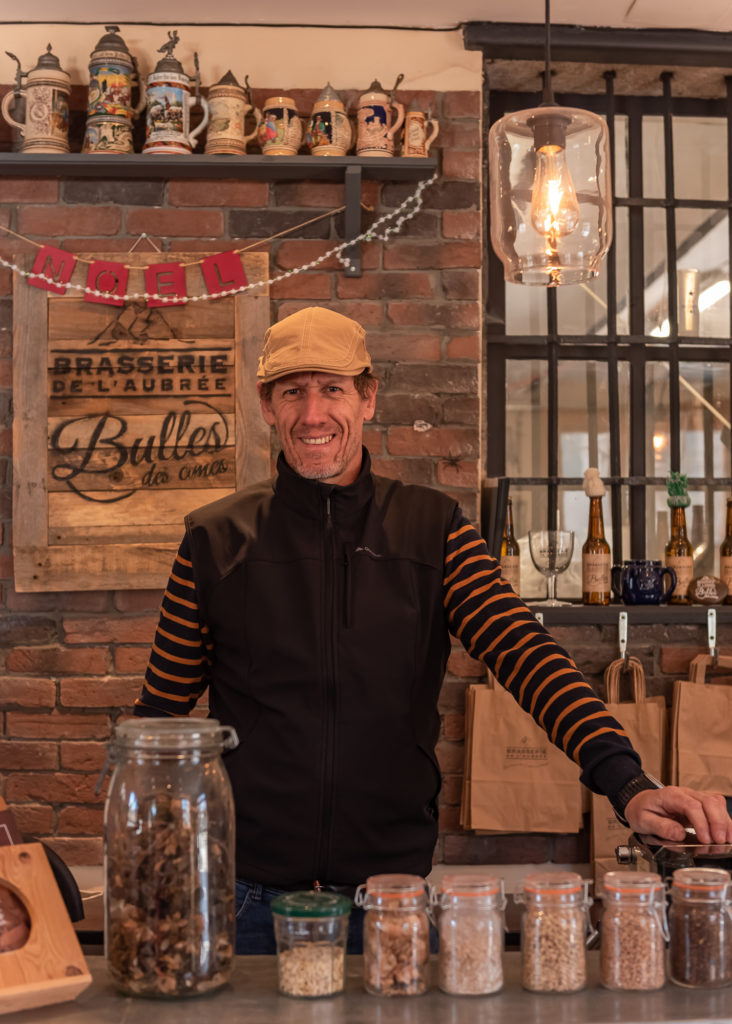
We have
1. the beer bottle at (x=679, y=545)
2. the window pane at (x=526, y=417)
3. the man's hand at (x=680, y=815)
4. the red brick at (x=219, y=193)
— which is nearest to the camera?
the man's hand at (x=680, y=815)

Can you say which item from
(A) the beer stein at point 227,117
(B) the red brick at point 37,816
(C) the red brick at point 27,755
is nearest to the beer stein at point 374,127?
(A) the beer stein at point 227,117

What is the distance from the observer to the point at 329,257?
2732 mm

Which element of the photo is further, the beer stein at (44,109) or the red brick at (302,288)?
the red brick at (302,288)

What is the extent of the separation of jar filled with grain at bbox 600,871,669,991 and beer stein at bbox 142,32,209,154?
6.83ft

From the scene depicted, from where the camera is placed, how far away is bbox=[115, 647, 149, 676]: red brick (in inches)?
105

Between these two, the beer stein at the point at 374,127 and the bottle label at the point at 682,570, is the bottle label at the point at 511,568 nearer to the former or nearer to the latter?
the bottle label at the point at 682,570

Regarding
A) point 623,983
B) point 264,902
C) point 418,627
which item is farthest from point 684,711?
point 623,983

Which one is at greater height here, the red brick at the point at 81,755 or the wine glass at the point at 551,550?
the wine glass at the point at 551,550

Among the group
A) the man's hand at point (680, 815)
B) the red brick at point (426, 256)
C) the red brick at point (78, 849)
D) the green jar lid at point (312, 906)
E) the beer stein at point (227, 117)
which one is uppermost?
the beer stein at point (227, 117)

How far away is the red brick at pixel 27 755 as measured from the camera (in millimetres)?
2662

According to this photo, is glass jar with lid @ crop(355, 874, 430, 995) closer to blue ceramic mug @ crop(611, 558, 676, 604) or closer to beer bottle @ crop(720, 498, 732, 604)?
blue ceramic mug @ crop(611, 558, 676, 604)

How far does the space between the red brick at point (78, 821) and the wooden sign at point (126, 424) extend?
1.75 feet

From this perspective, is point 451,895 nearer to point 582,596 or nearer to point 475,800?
point 475,800

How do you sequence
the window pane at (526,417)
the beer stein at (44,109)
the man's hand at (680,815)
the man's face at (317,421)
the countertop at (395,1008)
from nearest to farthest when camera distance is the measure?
the countertop at (395,1008)
the man's hand at (680,815)
the man's face at (317,421)
the beer stein at (44,109)
the window pane at (526,417)
